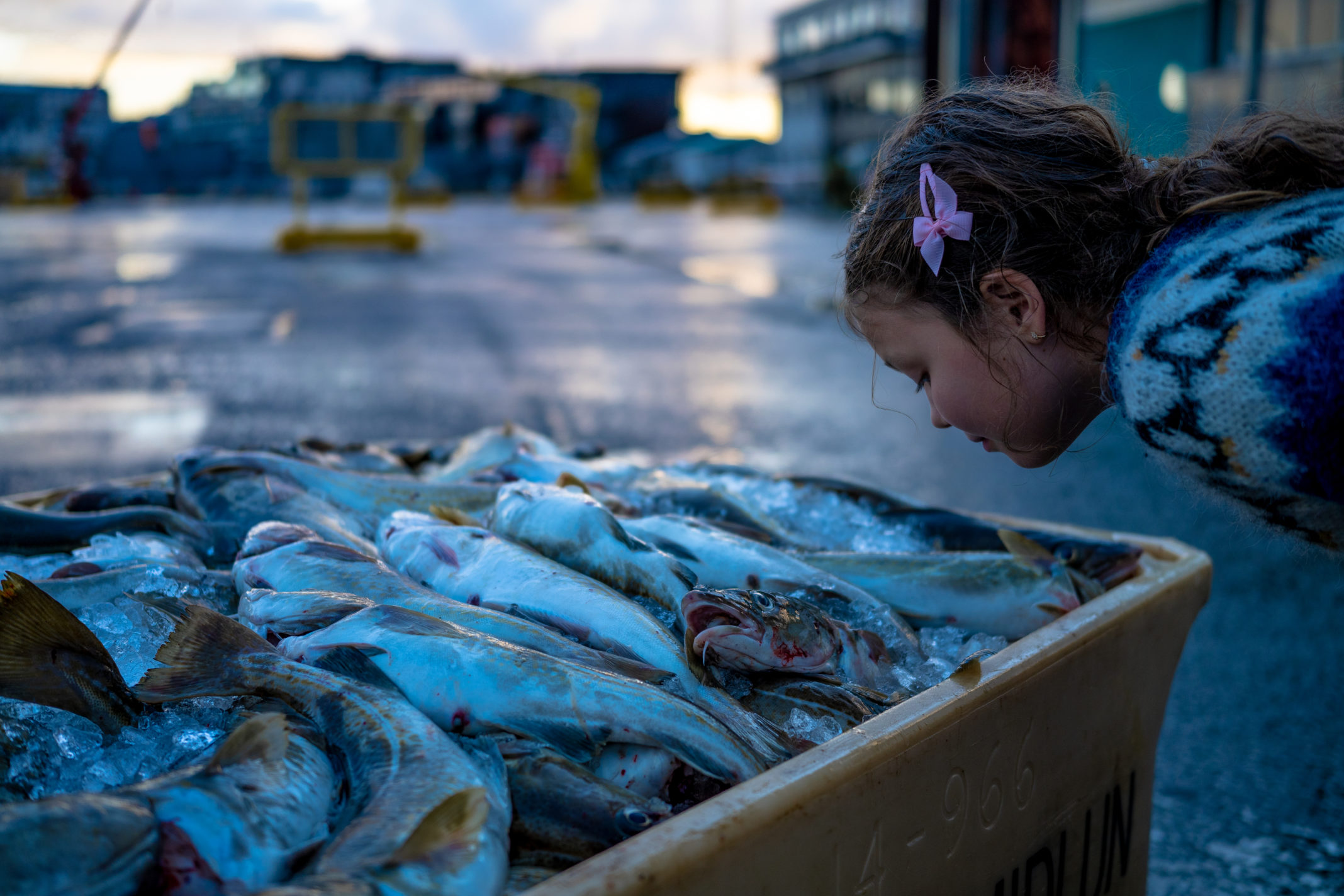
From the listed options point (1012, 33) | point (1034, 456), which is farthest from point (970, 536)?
point (1012, 33)

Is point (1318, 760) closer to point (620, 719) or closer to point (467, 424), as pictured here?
point (620, 719)

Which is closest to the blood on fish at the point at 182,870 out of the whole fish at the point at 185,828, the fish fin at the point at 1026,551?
the whole fish at the point at 185,828

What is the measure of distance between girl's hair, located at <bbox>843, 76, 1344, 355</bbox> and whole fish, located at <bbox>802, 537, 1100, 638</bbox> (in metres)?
0.48

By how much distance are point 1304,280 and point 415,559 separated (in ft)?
4.87

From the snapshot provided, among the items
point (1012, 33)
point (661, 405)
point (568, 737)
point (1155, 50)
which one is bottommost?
point (661, 405)

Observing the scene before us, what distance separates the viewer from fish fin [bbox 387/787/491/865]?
3.41 feet

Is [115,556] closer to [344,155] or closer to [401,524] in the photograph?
[401,524]

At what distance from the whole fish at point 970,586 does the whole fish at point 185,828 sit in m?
1.15

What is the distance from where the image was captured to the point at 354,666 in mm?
1471

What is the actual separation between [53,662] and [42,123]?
6924 centimetres

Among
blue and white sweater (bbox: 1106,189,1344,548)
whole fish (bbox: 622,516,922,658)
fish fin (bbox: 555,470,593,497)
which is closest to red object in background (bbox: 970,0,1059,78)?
fish fin (bbox: 555,470,593,497)

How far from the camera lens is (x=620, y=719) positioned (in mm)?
1379

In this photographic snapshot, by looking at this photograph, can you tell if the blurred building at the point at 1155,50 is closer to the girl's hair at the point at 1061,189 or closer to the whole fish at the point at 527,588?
the girl's hair at the point at 1061,189

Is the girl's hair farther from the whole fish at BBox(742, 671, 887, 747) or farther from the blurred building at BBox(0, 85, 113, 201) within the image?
the blurred building at BBox(0, 85, 113, 201)
